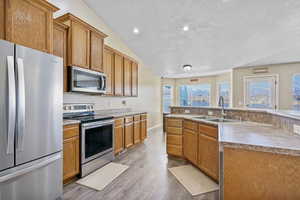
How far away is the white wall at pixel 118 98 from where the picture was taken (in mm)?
3035

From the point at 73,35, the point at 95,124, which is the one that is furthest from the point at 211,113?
the point at 73,35

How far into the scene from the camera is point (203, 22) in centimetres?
350

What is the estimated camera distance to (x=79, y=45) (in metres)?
2.70

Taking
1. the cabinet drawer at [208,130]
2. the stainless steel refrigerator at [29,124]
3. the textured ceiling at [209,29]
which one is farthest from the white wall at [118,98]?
the cabinet drawer at [208,130]

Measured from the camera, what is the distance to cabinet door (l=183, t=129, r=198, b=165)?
278 cm

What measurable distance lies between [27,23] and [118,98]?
9.25 feet

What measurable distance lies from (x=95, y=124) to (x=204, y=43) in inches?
142

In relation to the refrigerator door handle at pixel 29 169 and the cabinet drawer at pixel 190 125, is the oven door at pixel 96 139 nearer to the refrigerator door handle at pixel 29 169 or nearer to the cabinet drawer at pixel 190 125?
the refrigerator door handle at pixel 29 169

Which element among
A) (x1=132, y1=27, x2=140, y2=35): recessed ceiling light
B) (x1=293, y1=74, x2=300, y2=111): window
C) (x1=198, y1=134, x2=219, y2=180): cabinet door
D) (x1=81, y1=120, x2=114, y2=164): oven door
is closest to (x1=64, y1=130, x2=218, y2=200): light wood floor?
(x1=198, y1=134, x2=219, y2=180): cabinet door

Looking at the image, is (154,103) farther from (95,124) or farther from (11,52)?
(11,52)

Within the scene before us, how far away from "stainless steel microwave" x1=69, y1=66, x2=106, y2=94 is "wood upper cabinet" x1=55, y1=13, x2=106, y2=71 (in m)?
0.11

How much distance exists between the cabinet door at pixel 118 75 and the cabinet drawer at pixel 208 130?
2.22 meters

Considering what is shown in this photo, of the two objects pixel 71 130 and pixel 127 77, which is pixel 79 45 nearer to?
pixel 71 130

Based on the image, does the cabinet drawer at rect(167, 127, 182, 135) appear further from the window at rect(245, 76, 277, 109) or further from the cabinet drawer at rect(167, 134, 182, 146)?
the window at rect(245, 76, 277, 109)
